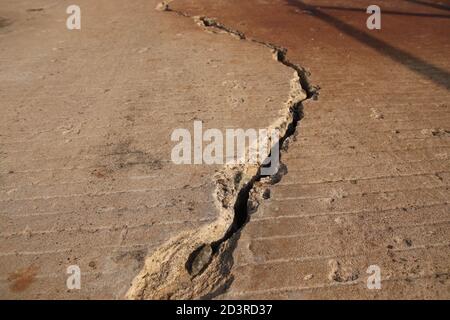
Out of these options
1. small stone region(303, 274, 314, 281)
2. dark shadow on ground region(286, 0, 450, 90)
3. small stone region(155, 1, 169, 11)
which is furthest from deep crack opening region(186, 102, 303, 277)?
small stone region(155, 1, 169, 11)

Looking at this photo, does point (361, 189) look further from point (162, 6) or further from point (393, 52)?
point (162, 6)

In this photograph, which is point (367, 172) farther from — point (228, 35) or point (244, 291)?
point (228, 35)

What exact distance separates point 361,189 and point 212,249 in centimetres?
85

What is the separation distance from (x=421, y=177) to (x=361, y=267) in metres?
0.79

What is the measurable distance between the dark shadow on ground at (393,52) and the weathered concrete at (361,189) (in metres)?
0.02

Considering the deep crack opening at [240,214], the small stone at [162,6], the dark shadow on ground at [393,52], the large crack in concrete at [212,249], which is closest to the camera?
the large crack in concrete at [212,249]

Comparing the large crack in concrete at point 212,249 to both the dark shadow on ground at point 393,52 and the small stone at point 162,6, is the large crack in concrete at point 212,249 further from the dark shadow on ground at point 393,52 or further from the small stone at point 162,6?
the small stone at point 162,6

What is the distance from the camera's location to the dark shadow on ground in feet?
11.2

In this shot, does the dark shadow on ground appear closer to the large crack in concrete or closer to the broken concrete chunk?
the large crack in concrete

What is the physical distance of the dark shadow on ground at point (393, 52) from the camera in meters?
3.41

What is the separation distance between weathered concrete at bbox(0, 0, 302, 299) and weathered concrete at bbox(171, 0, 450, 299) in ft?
1.01

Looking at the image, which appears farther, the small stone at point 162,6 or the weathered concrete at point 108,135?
the small stone at point 162,6

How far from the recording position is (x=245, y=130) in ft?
8.63

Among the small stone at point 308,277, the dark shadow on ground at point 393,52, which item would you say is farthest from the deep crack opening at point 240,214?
the dark shadow on ground at point 393,52
